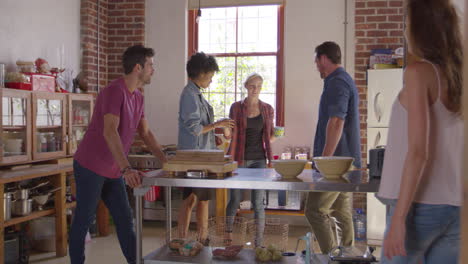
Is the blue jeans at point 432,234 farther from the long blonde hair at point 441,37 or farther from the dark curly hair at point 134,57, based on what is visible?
the dark curly hair at point 134,57

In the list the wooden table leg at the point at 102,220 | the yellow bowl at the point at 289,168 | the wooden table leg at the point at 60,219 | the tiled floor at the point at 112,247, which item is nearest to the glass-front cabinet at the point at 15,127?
the wooden table leg at the point at 60,219

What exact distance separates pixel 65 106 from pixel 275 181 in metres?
3.03

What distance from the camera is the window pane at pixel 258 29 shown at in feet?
19.7

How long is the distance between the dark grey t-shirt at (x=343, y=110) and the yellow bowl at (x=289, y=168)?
78 centimetres

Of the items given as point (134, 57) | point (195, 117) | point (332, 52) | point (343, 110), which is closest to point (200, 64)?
point (195, 117)

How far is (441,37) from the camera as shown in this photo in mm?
1676

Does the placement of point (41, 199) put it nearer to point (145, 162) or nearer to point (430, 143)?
point (145, 162)

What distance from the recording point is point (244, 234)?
10.9ft

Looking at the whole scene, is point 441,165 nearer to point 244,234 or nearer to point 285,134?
point 244,234

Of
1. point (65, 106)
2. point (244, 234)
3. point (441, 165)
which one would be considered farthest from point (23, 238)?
point (441, 165)

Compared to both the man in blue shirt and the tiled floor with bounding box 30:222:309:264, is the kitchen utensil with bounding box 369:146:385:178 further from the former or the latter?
the tiled floor with bounding box 30:222:309:264

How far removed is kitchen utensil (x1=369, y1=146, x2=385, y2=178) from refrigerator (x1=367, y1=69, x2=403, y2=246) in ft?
8.03

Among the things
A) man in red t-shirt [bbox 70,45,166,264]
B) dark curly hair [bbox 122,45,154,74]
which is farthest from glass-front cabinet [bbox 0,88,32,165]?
dark curly hair [bbox 122,45,154,74]

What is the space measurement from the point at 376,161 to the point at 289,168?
46 centimetres
